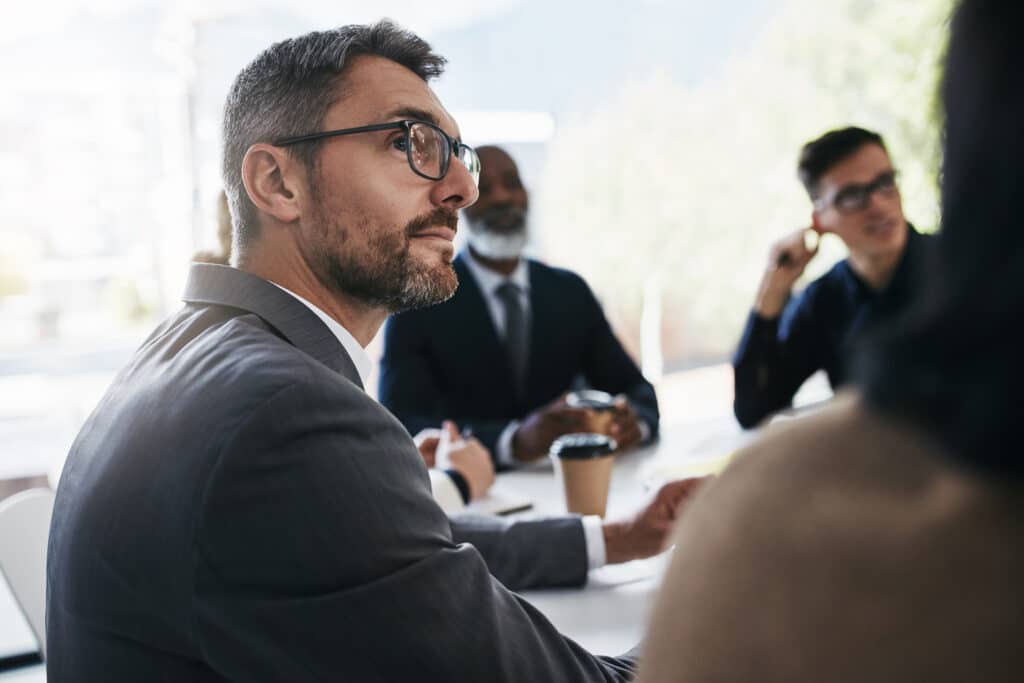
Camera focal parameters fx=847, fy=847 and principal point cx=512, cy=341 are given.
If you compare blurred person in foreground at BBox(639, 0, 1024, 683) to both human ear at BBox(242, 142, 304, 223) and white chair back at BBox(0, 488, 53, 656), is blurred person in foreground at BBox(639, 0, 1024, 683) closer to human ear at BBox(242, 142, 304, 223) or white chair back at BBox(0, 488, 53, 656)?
human ear at BBox(242, 142, 304, 223)

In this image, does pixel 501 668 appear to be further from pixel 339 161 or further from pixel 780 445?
pixel 339 161

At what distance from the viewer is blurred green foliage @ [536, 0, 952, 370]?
790 centimetres

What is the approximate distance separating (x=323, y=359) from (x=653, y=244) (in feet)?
25.1

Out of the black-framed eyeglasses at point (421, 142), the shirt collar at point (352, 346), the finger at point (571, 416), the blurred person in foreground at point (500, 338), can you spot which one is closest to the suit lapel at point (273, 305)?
the shirt collar at point (352, 346)

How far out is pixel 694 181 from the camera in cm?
832

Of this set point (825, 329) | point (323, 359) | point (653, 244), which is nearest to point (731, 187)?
point (653, 244)

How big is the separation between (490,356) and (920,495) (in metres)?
2.30

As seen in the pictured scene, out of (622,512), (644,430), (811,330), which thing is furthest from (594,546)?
(811,330)

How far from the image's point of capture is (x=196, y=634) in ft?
2.53

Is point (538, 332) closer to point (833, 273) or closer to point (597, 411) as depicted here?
point (597, 411)

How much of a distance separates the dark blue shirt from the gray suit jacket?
5.60ft

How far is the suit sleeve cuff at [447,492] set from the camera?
63.1 inches

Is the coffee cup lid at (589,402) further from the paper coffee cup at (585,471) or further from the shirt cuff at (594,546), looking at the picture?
the shirt cuff at (594,546)

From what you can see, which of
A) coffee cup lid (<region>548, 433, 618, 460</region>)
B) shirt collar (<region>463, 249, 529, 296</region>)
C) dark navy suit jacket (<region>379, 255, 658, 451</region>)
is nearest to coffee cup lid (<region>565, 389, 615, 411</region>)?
dark navy suit jacket (<region>379, 255, 658, 451</region>)
